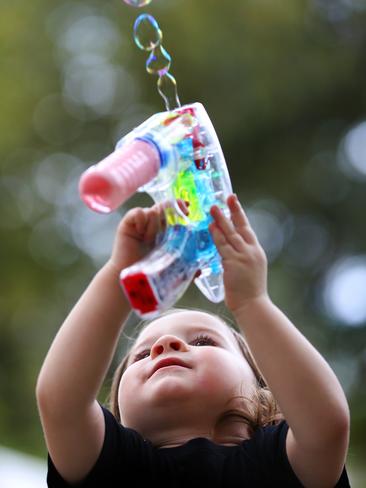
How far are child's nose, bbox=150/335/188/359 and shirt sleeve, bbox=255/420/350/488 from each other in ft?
0.55

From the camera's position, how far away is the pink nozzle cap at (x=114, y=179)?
877 mm

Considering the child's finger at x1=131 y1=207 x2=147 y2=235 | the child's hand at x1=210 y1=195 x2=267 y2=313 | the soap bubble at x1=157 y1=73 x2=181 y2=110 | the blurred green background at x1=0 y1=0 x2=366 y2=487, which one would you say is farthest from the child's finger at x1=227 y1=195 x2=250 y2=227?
the blurred green background at x1=0 y1=0 x2=366 y2=487

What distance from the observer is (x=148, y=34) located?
3.82 ft

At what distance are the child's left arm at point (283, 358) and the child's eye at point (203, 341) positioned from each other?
0.25m

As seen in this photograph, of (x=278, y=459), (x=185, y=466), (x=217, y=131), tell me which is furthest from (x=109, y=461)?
(x=217, y=131)

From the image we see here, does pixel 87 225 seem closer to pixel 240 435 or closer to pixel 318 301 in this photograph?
pixel 318 301

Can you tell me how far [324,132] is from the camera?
5.03m

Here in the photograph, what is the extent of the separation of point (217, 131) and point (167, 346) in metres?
3.83

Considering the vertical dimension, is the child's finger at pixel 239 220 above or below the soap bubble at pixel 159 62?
below

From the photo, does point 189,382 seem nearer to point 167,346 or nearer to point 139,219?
point 167,346

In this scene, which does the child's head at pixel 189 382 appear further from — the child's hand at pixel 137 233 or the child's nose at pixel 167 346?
the child's hand at pixel 137 233

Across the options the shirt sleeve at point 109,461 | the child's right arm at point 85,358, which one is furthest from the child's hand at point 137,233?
the shirt sleeve at point 109,461

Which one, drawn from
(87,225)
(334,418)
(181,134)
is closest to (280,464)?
(334,418)

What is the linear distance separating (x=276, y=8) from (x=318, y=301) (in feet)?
5.72
